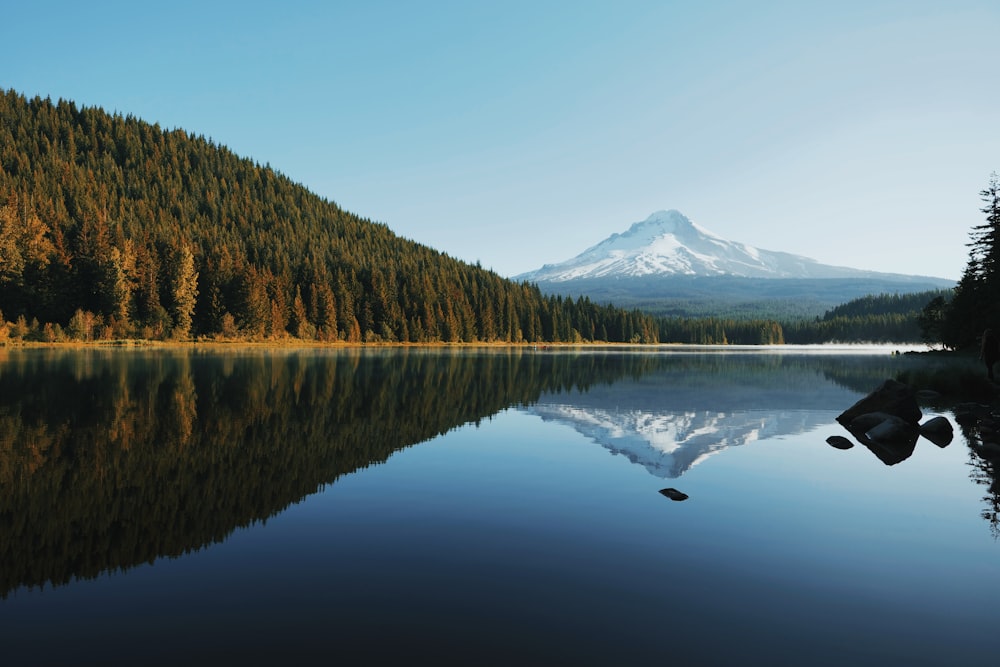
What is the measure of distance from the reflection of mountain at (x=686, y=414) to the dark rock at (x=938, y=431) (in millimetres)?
4250

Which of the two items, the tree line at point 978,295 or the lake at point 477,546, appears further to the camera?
the tree line at point 978,295

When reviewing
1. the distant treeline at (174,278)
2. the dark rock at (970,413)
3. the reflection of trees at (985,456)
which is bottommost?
the reflection of trees at (985,456)

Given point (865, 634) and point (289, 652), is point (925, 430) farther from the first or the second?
point (289, 652)

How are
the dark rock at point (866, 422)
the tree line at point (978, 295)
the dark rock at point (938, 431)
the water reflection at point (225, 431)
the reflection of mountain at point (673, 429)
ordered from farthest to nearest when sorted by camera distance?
the tree line at point (978, 295)
the dark rock at point (866, 422)
the dark rock at point (938, 431)
the reflection of mountain at point (673, 429)
the water reflection at point (225, 431)

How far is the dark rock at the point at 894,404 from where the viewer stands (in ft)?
89.7

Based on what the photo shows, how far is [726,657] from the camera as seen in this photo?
762cm

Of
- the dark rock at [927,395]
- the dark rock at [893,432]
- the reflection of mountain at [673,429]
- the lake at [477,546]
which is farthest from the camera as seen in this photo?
the dark rock at [927,395]

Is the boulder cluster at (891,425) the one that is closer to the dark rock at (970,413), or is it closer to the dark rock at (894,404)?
the dark rock at (894,404)

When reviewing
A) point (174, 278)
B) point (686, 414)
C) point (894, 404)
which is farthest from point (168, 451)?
point (174, 278)

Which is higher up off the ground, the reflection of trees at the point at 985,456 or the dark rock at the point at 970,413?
the dark rock at the point at 970,413

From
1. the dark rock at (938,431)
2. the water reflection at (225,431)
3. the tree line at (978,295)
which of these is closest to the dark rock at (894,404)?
the dark rock at (938,431)

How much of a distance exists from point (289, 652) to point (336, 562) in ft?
10.4

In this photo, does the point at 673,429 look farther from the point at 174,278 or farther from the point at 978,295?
the point at 174,278

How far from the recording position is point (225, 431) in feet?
74.3
